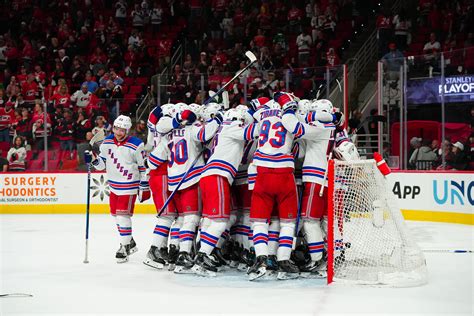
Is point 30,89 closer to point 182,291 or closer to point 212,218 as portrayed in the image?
point 212,218

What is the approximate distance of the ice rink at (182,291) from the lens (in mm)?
5324

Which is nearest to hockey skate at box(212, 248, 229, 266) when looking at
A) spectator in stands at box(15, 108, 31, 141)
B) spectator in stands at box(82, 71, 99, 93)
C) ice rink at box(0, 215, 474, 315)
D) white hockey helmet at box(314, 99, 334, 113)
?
ice rink at box(0, 215, 474, 315)

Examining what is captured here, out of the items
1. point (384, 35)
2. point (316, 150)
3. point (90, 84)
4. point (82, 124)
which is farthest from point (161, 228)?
point (90, 84)

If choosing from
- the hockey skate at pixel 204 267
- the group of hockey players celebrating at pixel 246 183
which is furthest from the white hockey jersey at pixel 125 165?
the hockey skate at pixel 204 267

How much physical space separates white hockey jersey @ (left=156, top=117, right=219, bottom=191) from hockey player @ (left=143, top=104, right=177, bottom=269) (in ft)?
0.42

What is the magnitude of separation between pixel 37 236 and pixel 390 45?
670 centimetres

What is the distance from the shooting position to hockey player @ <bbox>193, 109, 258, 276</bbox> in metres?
6.54

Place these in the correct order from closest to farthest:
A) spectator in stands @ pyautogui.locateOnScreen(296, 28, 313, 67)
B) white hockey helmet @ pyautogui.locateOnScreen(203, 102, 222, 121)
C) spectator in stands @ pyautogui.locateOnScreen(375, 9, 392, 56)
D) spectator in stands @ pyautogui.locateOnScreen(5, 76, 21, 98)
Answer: white hockey helmet @ pyautogui.locateOnScreen(203, 102, 222, 121), spectator in stands @ pyautogui.locateOnScreen(375, 9, 392, 56), spectator in stands @ pyautogui.locateOnScreen(5, 76, 21, 98), spectator in stands @ pyautogui.locateOnScreen(296, 28, 313, 67)

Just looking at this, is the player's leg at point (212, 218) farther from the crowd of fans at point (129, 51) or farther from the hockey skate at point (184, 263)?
the crowd of fans at point (129, 51)

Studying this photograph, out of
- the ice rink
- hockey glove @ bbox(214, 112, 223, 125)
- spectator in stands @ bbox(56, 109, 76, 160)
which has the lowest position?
the ice rink

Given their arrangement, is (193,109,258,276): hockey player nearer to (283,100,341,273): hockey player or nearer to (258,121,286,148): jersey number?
(258,121,286,148): jersey number

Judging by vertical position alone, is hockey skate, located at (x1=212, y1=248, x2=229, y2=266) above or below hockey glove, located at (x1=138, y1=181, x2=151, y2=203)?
below

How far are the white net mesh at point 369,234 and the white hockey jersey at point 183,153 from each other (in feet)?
3.99

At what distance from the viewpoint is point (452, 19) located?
13391 millimetres
